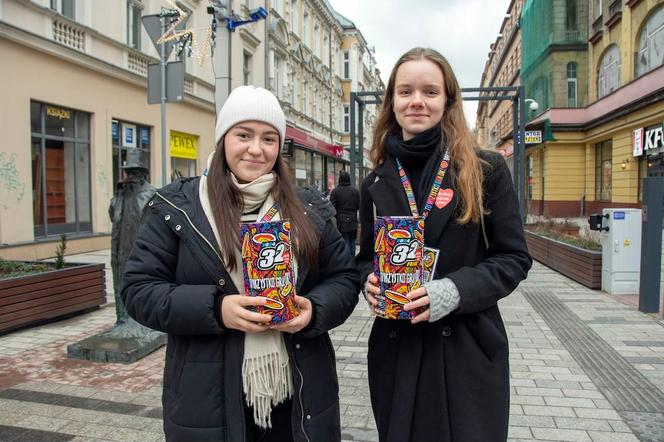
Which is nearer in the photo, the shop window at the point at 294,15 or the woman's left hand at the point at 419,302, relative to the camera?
the woman's left hand at the point at 419,302

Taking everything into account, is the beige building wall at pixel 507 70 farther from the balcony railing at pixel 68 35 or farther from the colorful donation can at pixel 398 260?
the colorful donation can at pixel 398 260

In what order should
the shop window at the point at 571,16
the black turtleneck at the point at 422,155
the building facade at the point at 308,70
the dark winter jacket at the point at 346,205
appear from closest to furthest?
the black turtleneck at the point at 422,155
the dark winter jacket at the point at 346,205
the building facade at the point at 308,70
the shop window at the point at 571,16

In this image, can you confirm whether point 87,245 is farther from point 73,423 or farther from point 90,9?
point 73,423

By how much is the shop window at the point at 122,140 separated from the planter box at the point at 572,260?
9.21 m

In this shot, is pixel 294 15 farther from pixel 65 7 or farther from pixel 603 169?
pixel 65 7

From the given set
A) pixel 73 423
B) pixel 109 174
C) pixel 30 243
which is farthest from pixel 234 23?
pixel 109 174

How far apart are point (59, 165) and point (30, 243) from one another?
2156 mm

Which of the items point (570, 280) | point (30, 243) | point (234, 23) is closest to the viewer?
point (234, 23)

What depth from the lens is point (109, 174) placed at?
12.6m

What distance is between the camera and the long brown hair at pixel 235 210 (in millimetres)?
1729

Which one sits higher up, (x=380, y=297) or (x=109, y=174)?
(x=109, y=174)

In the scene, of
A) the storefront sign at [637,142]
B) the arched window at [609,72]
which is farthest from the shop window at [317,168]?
the arched window at [609,72]

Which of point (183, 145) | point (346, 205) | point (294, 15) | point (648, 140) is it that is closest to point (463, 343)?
point (346, 205)

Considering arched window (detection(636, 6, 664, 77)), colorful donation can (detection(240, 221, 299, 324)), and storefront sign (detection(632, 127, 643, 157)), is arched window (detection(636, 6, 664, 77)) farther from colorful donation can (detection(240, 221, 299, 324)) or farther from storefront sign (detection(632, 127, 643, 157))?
colorful donation can (detection(240, 221, 299, 324))
